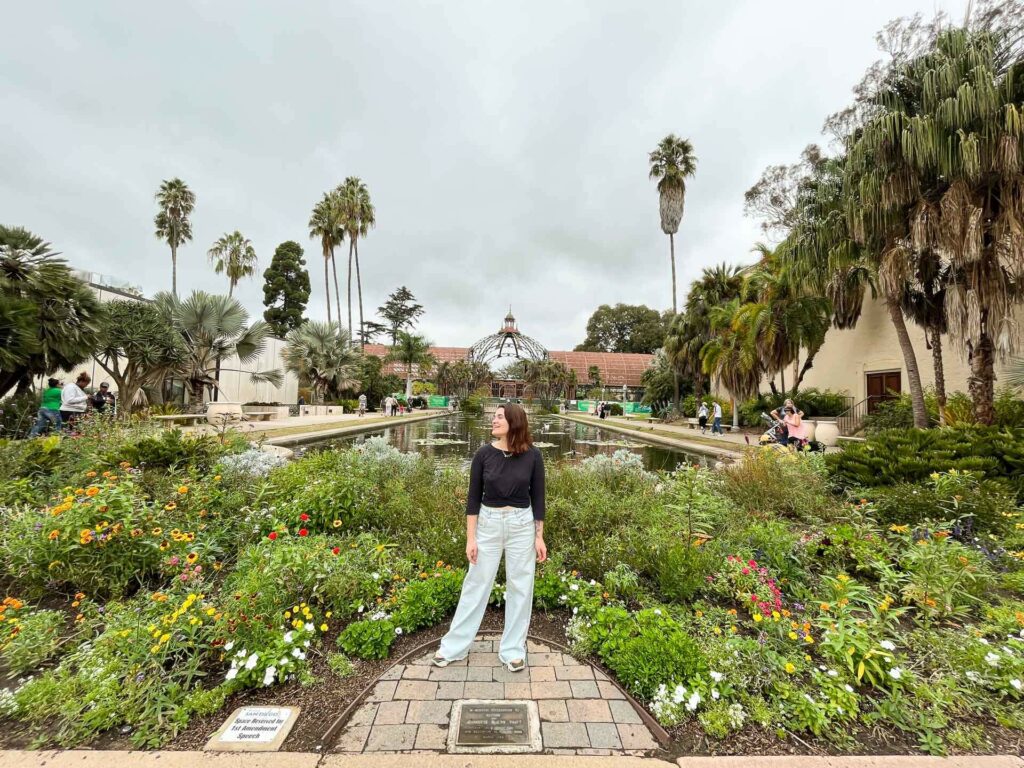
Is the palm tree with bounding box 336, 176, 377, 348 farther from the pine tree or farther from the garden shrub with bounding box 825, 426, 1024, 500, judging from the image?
the garden shrub with bounding box 825, 426, 1024, 500

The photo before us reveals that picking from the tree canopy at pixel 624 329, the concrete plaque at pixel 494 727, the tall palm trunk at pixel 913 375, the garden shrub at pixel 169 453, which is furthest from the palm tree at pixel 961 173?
the tree canopy at pixel 624 329

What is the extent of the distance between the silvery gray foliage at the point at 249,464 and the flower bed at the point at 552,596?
4 cm

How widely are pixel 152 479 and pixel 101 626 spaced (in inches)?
84.9

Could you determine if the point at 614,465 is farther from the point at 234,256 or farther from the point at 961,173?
the point at 234,256

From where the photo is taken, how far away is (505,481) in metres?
2.56

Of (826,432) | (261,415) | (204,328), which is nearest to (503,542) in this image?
(826,432)

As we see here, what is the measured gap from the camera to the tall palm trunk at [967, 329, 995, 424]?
973 cm

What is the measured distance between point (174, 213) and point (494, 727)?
47225 mm

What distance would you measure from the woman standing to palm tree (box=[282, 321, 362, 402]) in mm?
28812

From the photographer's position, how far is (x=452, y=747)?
6.40 ft

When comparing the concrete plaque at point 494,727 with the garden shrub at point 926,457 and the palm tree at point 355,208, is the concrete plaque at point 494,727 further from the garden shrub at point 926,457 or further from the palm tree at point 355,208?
the palm tree at point 355,208

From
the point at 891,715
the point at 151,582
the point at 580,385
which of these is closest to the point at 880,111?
the point at 891,715

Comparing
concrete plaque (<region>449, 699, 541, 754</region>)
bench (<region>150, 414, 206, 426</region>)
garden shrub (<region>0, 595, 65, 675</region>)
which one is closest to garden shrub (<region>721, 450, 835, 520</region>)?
concrete plaque (<region>449, 699, 541, 754</region>)

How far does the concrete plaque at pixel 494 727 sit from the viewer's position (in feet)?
6.41
